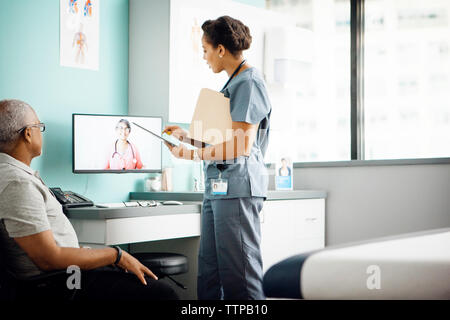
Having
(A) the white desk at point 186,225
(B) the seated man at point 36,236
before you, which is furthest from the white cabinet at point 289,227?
(B) the seated man at point 36,236

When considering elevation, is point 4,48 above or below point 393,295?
above

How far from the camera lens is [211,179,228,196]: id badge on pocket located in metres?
2.13

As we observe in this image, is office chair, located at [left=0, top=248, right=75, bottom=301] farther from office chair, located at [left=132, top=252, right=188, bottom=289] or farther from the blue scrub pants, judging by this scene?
office chair, located at [left=132, top=252, right=188, bottom=289]

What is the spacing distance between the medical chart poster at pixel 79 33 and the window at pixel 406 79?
182 centimetres

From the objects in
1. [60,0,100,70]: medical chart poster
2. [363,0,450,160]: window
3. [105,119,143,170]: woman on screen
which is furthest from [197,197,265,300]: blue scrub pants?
[363,0,450,160]: window

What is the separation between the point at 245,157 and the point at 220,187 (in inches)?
6.4

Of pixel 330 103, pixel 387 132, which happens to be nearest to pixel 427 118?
pixel 387 132

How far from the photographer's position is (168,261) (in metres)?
2.50

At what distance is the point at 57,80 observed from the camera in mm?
2850

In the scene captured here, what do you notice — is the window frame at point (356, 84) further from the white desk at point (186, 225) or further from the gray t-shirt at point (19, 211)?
the gray t-shirt at point (19, 211)

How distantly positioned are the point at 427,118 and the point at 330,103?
0.74 metres

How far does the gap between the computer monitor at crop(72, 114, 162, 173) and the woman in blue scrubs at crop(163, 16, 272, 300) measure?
681 millimetres

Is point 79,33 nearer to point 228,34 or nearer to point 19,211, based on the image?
point 228,34

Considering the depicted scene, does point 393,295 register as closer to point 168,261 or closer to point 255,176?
point 255,176
